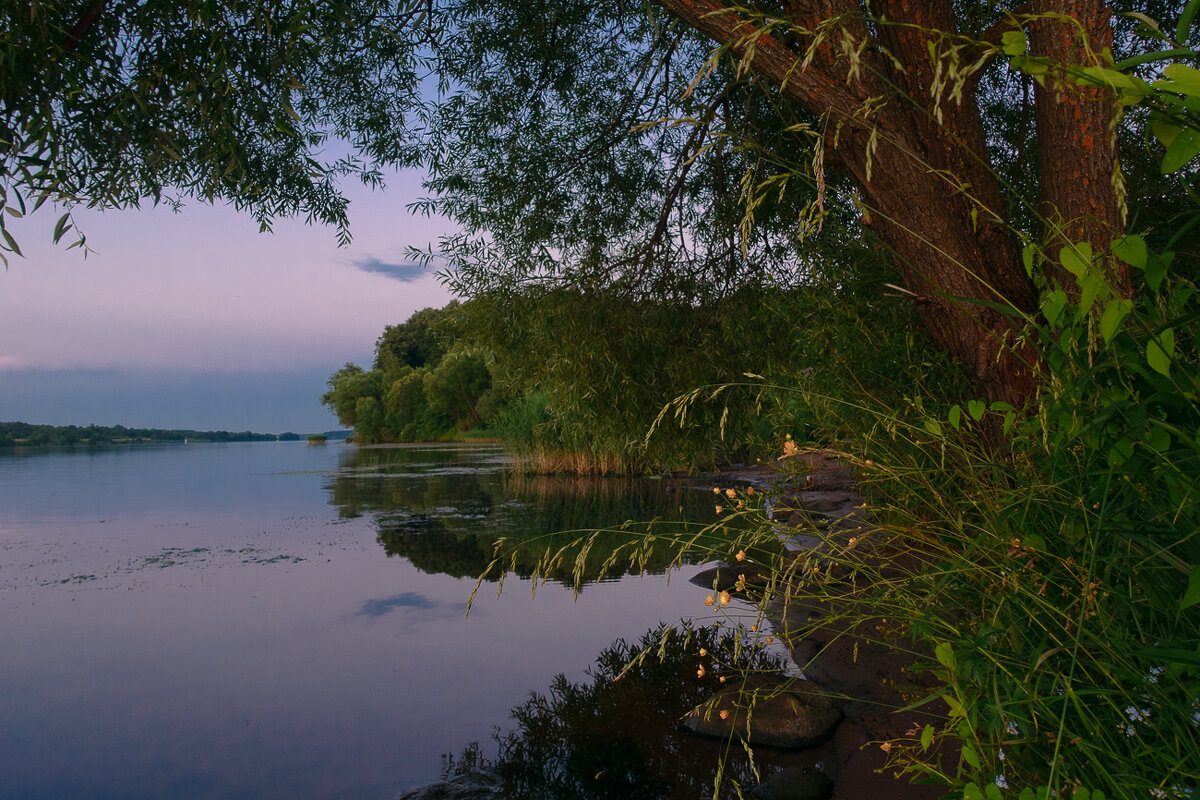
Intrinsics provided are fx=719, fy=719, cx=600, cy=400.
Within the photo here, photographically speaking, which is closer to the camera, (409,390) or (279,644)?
(279,644)

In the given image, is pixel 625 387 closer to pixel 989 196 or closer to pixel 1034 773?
pixel 989 196

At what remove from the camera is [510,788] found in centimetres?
406

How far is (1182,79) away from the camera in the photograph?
91 cm

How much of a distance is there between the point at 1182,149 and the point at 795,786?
11.7 feet

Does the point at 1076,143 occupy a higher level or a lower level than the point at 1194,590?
higher

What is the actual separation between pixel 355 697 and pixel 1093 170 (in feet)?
19.0

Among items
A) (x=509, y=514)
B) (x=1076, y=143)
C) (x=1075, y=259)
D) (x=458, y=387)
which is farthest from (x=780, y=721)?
(x=458, y=387)

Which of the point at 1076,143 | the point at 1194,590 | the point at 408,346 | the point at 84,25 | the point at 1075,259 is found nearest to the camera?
the point at 1194,590

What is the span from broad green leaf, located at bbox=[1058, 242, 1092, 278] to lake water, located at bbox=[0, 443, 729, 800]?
431 cm

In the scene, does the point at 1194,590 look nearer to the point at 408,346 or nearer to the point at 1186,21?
the point at 1186,21

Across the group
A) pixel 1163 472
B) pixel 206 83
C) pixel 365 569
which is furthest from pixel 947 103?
pixel 365 569

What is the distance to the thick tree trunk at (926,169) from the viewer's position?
10.7ft

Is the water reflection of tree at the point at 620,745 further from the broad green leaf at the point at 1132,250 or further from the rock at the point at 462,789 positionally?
the broad green leaf at the point at 1132,250

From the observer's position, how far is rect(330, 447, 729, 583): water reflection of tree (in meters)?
9.81
